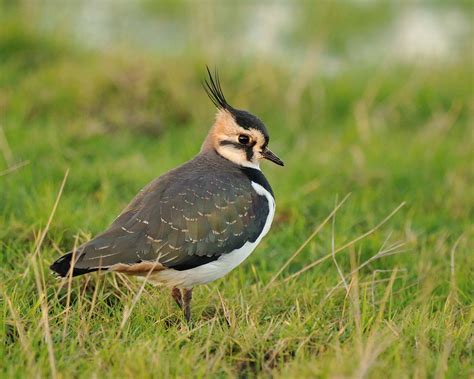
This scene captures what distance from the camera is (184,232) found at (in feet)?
16.1

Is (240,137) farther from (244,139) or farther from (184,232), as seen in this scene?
(184,232)

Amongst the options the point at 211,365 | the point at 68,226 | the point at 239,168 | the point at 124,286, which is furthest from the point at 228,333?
the point at 68,226

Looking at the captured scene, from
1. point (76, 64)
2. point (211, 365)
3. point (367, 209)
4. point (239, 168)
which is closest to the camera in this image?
point (211, 365)

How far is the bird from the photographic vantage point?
473 cm

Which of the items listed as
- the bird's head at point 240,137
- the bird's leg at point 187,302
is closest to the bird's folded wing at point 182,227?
the bird's leg at point 187,302

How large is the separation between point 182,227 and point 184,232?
1.3 inches

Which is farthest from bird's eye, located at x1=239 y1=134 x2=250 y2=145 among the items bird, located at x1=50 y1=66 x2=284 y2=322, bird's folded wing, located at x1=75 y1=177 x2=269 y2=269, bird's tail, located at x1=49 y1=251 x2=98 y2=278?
bird's tail, located at x1=49 y1=251 x2=98 y2=278

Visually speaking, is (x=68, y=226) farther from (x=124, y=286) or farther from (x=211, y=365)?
(x=211, y=365)

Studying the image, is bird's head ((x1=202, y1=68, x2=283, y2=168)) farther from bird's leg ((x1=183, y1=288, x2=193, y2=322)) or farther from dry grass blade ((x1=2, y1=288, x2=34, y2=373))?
dry grass blade ((x1=2, y1=288, x2=34, y2=373))

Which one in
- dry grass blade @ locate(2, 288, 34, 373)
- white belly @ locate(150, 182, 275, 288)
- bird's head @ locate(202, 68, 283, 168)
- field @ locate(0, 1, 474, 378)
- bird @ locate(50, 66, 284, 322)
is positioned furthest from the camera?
bird's head @ locate(202, 68, 283, 168)

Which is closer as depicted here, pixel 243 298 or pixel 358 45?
pixel 243 298

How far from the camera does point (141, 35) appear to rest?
11578 millimetres

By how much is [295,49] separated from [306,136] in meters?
3.10

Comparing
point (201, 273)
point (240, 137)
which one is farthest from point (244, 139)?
point (201, 273)
